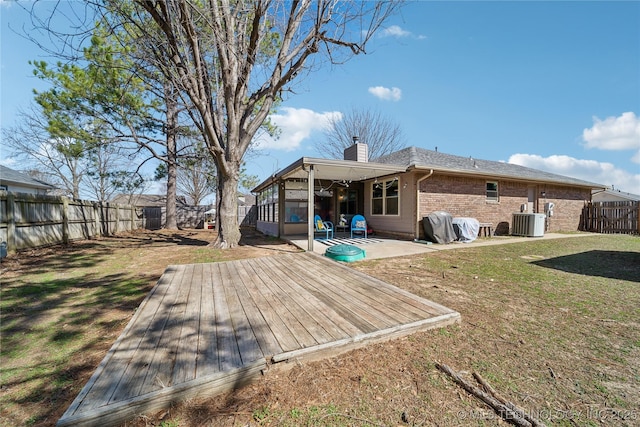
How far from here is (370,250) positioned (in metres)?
7.31

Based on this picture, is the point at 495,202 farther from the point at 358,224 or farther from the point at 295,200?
the point at 295,200

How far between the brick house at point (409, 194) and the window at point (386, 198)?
41 millimetres

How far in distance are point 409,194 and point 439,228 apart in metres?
1.68

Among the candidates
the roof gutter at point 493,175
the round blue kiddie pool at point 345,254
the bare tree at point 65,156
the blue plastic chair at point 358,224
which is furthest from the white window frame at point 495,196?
the bare tree at point 65,156

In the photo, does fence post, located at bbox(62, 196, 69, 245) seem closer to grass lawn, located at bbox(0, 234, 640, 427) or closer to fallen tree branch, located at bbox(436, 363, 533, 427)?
grass lawn, located at bbox(0, 234, 640, 427)

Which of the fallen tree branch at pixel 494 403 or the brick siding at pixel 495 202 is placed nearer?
the fallen tree branch at pixel 494 403

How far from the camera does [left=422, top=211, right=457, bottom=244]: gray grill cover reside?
→ 8.62 m

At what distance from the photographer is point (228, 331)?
2.43 meters

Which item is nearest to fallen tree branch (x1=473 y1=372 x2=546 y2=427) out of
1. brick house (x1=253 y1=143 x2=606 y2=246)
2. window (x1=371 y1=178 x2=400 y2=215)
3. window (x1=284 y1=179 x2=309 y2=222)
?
brick house (x1=253 y1=143 x2=606 y2=246)

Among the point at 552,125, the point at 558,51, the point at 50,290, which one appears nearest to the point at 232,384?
the point at 50,290

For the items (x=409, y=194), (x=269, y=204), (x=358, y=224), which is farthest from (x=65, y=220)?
(x=409, y=194)

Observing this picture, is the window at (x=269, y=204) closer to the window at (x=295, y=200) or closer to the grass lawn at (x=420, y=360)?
the window at (x=295, y=200)

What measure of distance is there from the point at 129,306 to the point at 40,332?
2.78ft

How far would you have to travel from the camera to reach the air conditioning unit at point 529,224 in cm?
1023
